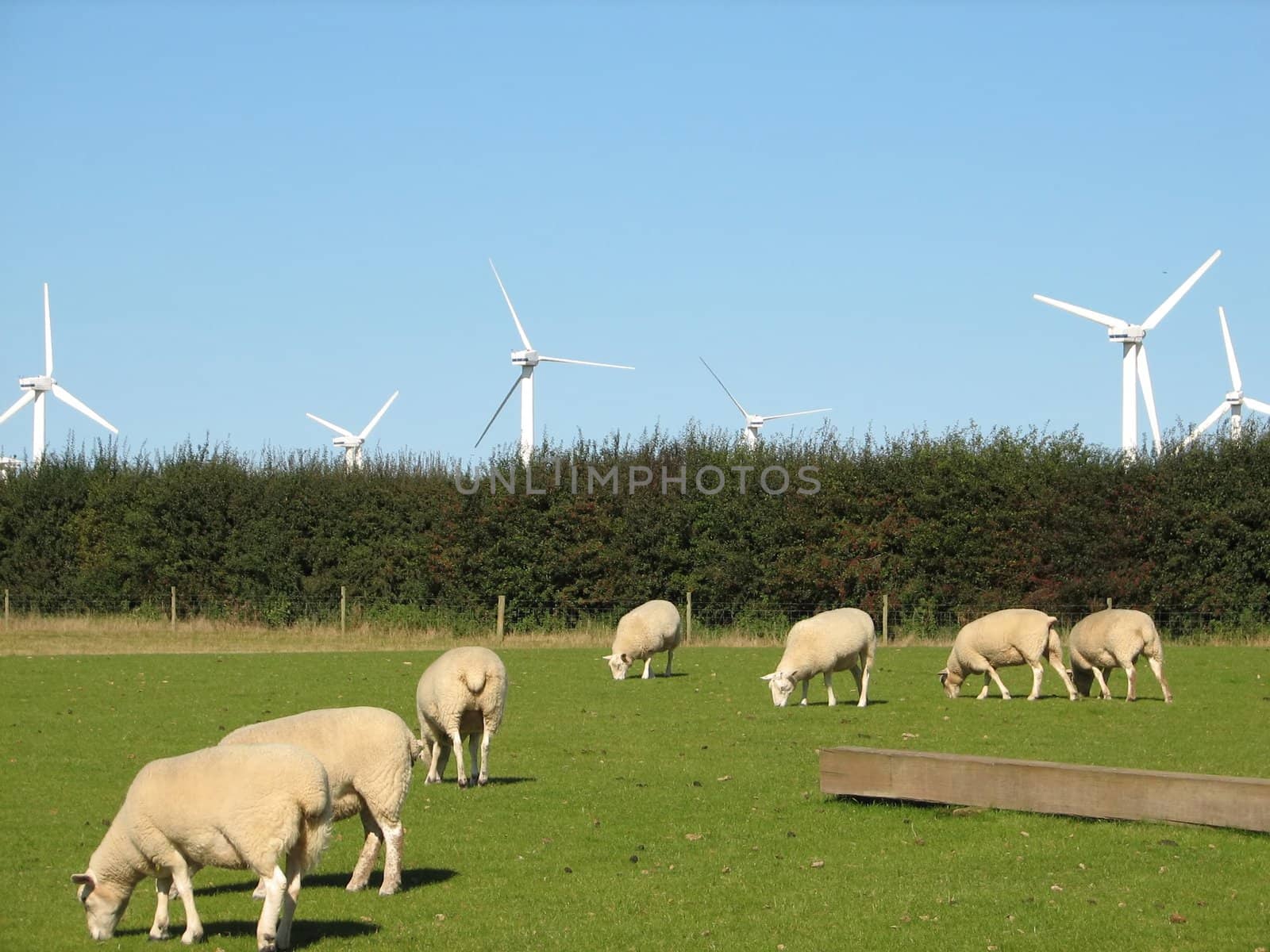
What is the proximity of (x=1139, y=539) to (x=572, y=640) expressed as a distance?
13.7 m

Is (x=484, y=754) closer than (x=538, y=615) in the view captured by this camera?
Yes

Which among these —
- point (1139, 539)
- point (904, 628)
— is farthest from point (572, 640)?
point (1139, 539)

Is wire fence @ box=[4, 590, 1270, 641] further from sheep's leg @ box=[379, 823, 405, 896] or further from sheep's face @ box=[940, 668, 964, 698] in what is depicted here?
sheep's leg @ box=[379, 823, 405, 896]

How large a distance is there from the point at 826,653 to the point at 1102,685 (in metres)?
4.08

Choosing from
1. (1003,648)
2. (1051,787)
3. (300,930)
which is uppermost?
(1003,648)

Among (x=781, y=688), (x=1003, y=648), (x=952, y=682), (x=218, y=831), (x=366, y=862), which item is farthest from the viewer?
(x=952, y=682)

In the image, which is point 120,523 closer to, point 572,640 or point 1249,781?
point 572,640

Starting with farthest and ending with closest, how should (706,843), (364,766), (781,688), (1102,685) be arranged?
1. (1102,685)
2. (781,688)
3. (706,843)
4. (364,766)

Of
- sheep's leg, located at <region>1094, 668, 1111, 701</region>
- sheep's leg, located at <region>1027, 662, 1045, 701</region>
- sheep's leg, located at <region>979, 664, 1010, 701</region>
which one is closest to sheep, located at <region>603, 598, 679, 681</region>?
sheep's leg, located at <region>979, 664, 1010, 701</region>

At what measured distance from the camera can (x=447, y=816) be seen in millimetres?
12406

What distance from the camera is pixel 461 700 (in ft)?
45.4

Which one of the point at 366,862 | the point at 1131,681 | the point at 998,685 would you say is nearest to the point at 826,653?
the point at 998,685

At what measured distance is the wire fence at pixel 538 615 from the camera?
33875mm

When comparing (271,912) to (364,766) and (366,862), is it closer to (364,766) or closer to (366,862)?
(364,766)
